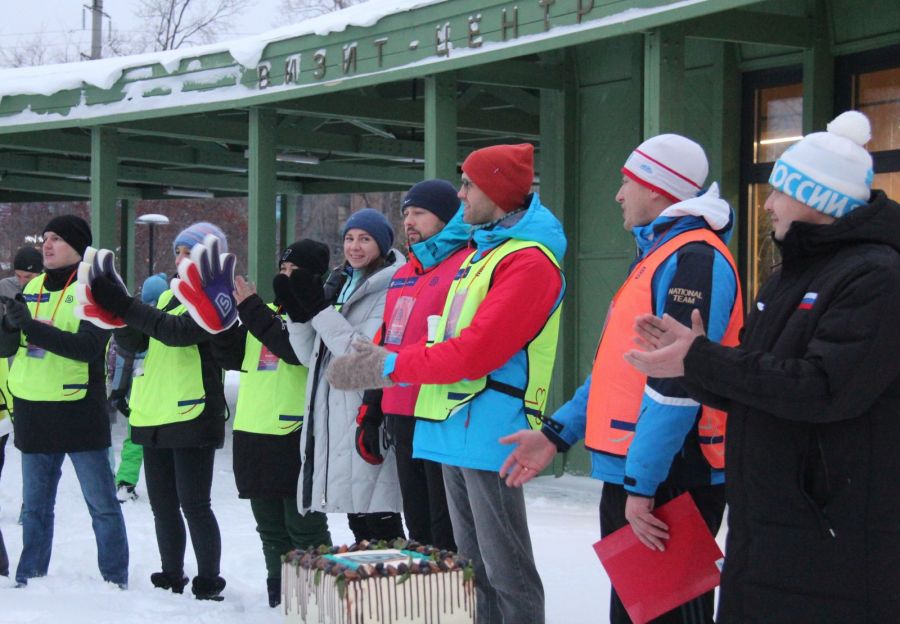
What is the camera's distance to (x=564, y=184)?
9.12 meters

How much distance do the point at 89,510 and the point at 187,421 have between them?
0.77m

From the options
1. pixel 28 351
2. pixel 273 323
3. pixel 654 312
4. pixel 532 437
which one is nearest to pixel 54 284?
pixel 28 351

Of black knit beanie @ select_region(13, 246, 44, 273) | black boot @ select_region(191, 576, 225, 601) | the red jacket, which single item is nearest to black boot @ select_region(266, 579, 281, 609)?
black boot @ select_region(191, 576, 225, 601)

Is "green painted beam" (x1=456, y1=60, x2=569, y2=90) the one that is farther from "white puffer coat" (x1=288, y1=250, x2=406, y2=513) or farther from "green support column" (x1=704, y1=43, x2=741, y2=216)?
"white puffer coat" (x1=288, y1=250, x2=406, y2=513)

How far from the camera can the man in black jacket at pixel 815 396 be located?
7.76 feet

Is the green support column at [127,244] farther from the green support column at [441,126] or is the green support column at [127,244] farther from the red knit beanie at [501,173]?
the red knit beanie at [501,173]

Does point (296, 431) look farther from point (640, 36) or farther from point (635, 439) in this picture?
point (640, 36)

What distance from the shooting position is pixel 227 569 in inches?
248

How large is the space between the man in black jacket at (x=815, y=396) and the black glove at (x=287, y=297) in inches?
87.8

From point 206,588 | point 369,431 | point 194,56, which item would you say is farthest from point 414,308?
point 194,56

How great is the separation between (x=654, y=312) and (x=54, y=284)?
3.80m

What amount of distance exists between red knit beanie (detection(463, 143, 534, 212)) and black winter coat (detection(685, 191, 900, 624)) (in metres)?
1.55

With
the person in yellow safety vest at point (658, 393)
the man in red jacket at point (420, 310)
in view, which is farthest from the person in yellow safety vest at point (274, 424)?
the person in yellow safety vest at point (658, 393)

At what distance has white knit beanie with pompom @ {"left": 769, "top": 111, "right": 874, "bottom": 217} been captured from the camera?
8.40 feet
